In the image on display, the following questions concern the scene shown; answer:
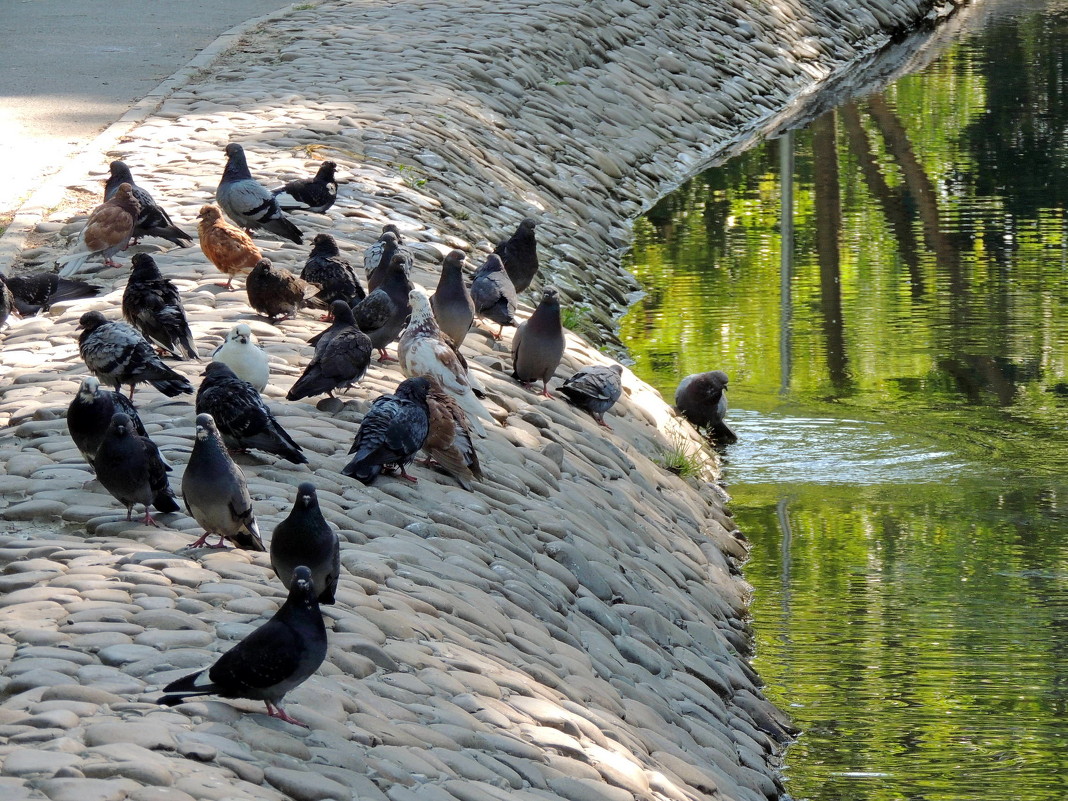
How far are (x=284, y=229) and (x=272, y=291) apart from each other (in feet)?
6.19

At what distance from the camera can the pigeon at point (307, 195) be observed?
12.2 m

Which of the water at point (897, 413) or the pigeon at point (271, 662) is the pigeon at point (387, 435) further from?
the water at point (897, 413)

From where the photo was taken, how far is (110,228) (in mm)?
10836

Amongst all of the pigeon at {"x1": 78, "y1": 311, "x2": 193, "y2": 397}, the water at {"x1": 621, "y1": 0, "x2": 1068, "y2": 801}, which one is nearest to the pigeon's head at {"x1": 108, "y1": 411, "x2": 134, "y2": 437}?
the pigeon at {"x1": 78, "y1": 311, "x2": 193, "y2": 397}

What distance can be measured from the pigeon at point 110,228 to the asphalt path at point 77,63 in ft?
6.42

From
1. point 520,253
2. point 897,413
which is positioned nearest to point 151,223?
point 520,253

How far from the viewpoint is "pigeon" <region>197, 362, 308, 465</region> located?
24.0 ft

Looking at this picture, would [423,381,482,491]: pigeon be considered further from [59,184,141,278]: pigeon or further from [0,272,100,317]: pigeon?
[59,184,141,278]: pigeon

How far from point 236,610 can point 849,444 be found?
712 cm

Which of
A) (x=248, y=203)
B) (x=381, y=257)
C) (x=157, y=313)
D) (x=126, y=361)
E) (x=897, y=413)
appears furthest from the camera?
(x=897, y=413)

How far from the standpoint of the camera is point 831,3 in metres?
27.9

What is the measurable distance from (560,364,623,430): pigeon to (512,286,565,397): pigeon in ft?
0.77

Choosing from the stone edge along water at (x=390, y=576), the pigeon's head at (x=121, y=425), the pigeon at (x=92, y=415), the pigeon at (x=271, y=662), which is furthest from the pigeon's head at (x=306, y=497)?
the pigeon at (x=92, y=415)

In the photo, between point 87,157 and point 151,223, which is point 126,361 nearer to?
point 151,223
